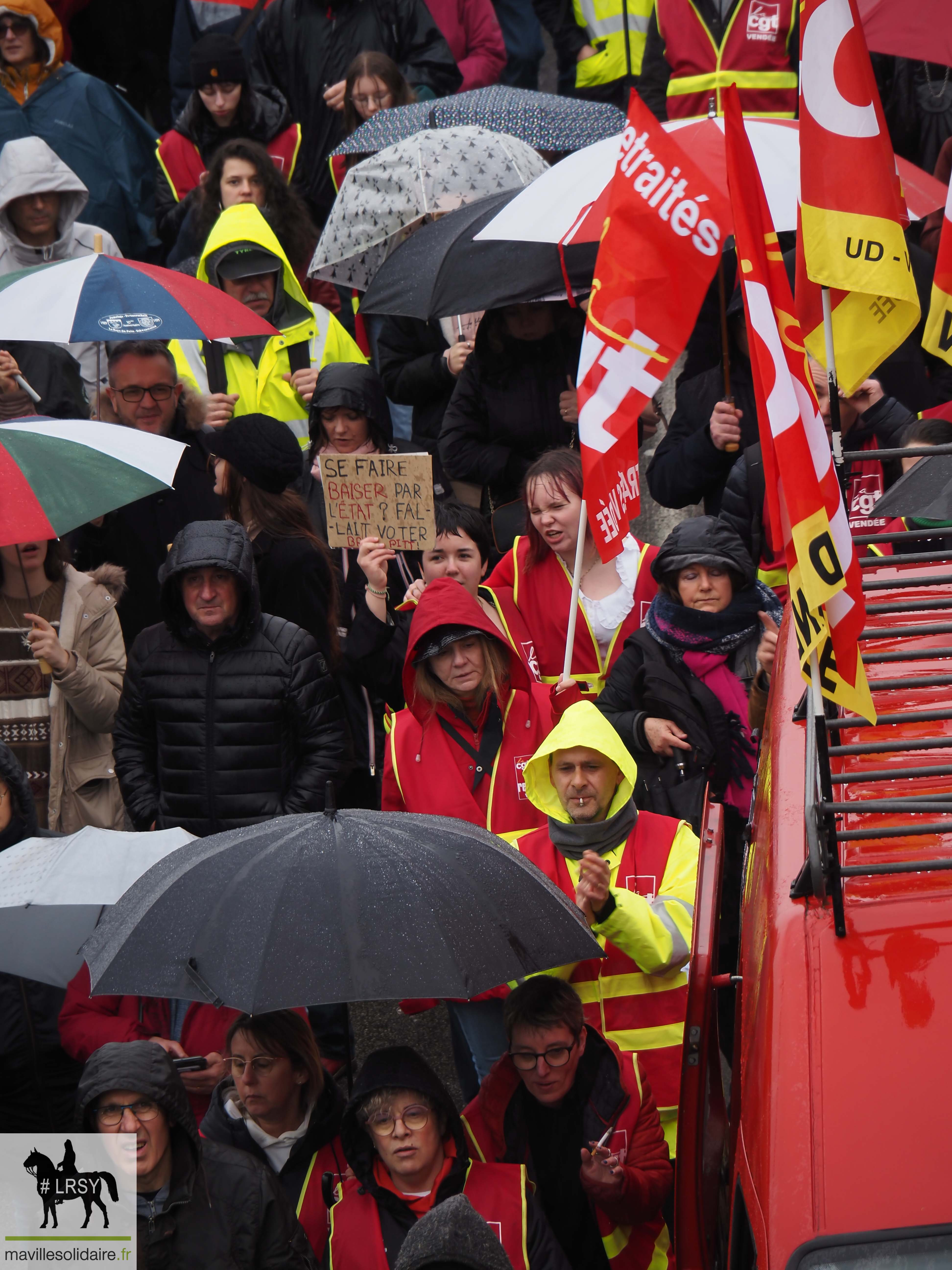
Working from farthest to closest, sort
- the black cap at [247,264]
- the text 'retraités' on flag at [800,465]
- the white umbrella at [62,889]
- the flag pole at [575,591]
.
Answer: the black cap at [247,264]
the flag pole at [575,591]
the white umbrella at [62,889]
the text 'retraités' on flag at [800,465]

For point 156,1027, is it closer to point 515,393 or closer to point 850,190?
point 850,190

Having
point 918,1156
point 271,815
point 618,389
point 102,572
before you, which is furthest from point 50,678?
point 918,1156

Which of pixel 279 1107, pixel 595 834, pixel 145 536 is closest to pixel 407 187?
pixel 145 536

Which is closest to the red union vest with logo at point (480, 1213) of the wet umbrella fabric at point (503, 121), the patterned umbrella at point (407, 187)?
the patterned umbrella at point (407, 187)

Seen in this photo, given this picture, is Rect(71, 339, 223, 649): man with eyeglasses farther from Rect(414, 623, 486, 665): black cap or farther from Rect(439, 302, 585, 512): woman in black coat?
Rect(414, 623, 486, 665): black cap

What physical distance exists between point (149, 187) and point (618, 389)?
6415 millimetres

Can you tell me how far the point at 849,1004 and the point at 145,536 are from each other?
4913 mm

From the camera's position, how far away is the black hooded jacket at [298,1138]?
4.35 metres

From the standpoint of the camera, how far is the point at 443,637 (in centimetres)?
536

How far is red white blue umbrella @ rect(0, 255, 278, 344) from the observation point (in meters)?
6.40

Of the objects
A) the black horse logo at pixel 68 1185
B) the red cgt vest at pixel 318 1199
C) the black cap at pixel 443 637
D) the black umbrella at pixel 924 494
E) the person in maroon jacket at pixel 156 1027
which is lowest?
the red cgt vest at pixel 318 1199

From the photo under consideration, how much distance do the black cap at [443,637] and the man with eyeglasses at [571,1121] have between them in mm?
1409

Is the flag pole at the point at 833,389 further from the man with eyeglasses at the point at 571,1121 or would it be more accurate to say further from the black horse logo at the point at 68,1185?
the black horse logo at the point at 68,1185

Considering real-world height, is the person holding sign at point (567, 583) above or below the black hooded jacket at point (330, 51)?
below
